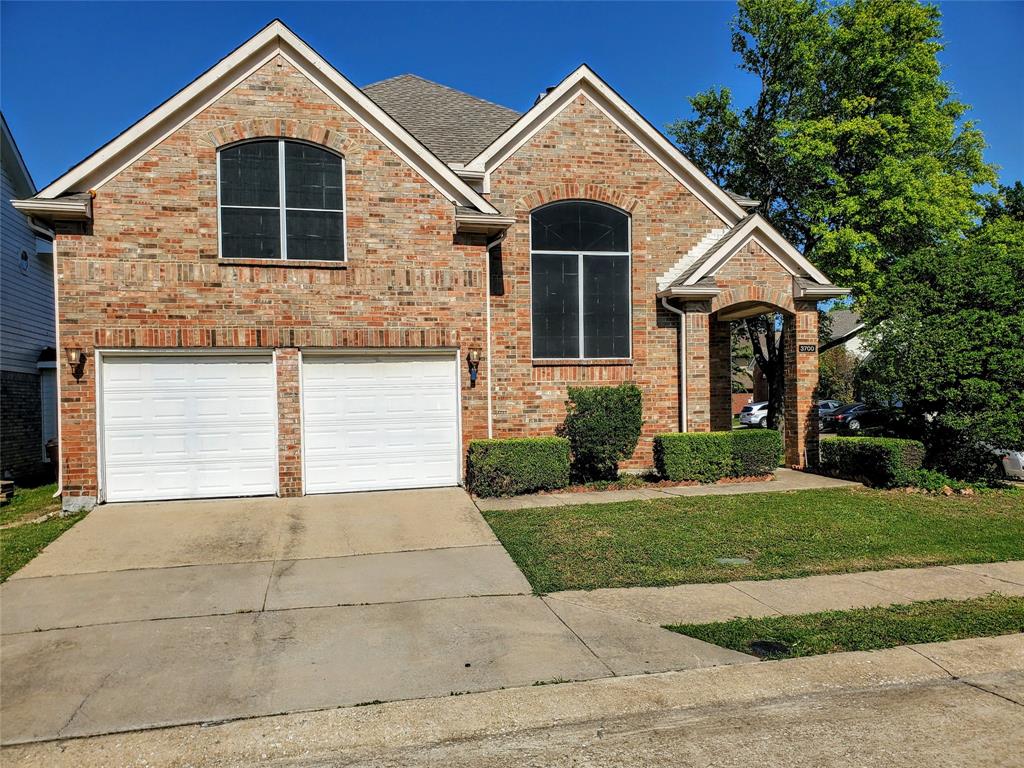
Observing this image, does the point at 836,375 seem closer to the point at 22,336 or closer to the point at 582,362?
the point at 582,362

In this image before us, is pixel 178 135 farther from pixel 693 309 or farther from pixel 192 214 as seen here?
pixel 693 309

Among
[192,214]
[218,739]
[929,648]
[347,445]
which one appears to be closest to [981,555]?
[929,648]

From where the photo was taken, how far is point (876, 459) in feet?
40.0

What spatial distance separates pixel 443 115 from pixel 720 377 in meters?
9.10

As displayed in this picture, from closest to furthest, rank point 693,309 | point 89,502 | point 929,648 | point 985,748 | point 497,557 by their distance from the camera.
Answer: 1. point 985,748
2. point 929,648
3. point 497,557
4. point 89,502
5. point 693,309

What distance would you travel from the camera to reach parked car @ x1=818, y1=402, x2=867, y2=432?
2978 cm

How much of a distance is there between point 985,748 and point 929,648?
153 centimetres

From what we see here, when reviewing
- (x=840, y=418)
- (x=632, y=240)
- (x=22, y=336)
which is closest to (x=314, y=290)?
(x=632, y=240)

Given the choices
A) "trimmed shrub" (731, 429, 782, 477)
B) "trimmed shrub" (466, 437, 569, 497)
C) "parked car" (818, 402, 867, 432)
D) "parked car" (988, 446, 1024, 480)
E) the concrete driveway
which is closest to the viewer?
the concrete driveway

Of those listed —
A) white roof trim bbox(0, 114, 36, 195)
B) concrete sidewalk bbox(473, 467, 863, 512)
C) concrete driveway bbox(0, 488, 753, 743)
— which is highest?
white roof trim bbox(0, 114, 36, 195)

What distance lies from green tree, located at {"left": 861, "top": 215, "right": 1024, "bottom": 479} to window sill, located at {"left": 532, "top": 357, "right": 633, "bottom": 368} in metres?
4.52

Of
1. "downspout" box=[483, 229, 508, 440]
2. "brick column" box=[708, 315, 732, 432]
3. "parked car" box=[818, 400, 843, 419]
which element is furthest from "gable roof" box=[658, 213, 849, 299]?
"parked car" box=[818, 400, 843, 419]

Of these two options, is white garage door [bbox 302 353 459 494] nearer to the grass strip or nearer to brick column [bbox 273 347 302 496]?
brick column [bbox 273 347 302 496]

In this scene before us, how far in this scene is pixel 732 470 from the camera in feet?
42.3
